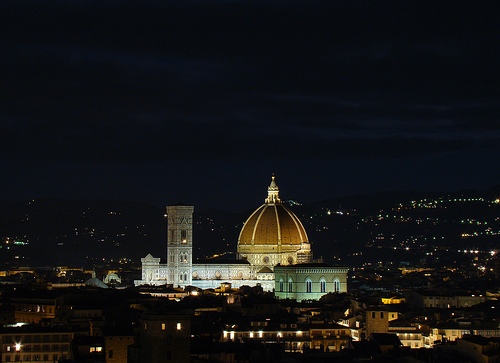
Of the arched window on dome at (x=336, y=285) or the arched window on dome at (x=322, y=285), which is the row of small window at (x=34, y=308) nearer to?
the arched window on dome at (x=322, y=285)

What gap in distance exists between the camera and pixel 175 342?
6169cm

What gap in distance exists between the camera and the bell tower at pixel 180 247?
146 m

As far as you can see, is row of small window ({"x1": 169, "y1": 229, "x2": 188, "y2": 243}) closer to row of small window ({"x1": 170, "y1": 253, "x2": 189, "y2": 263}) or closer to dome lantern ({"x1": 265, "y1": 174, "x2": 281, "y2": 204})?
row of small window ({"x1": 170, "y1": 253, "x2": 189, "y2": 263})

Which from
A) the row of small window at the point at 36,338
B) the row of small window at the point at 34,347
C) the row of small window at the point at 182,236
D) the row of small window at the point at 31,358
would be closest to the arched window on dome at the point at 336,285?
the row of small window at the point at 182,236

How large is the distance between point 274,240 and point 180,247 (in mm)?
14282

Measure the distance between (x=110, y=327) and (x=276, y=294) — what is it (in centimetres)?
6376

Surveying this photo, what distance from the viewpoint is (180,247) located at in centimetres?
14625

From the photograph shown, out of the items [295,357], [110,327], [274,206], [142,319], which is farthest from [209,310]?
[274,206]

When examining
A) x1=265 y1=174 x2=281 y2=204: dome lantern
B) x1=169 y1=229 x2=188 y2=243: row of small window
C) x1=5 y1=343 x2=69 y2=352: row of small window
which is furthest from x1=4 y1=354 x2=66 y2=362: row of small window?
x1=265 y1=174 x2=281 y2=204: dome lantern

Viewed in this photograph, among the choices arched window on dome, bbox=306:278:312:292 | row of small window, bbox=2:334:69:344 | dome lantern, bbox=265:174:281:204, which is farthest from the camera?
dome lantern, bbox=265:174:281:204

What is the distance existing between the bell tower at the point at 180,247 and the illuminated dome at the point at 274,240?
37.4ft

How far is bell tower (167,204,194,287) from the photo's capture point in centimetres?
14575

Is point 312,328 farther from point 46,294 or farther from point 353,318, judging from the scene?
point 46,294

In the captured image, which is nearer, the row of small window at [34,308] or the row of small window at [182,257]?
the row of small window at [34,308]
